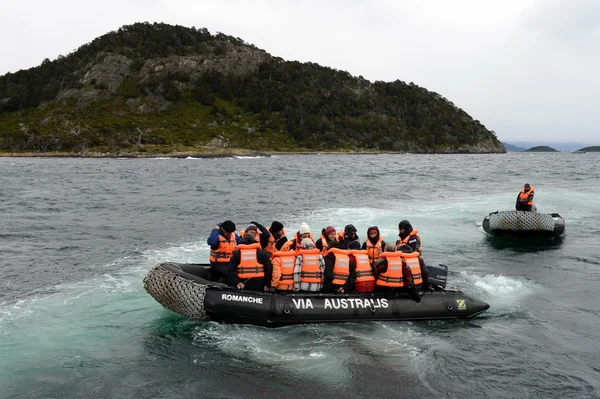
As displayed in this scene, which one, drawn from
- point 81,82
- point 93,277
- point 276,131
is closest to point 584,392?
point 93,277

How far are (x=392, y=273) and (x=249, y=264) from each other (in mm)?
3258

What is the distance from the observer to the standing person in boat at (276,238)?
11.4m

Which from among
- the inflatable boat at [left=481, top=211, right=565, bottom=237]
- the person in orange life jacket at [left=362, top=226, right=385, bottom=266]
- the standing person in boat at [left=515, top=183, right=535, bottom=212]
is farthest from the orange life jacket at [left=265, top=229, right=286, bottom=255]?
the standing person in boat at [left=515, top=183, right=535, bottom=212]

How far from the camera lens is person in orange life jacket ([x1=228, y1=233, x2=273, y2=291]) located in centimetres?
1036

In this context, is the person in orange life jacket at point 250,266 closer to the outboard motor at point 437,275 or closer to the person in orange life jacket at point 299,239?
the person in orange life jacket at point 299,239

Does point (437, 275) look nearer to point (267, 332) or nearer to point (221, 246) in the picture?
point (267, 332)

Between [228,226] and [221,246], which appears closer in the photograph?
[228,226]

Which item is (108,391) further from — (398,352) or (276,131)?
(276,131)

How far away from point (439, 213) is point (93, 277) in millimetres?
19849

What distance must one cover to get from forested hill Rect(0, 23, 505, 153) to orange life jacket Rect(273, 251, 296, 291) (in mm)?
88002

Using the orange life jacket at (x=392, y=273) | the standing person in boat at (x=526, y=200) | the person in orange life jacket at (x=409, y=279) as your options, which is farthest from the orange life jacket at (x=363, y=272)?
the standing person in boat at (x=526, y=200)

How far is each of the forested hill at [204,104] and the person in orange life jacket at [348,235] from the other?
87.3 m

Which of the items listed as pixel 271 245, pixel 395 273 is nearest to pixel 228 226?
pixel 271 245

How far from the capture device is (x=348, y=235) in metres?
11.7
